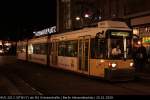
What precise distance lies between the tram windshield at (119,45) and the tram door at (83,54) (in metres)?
2.26

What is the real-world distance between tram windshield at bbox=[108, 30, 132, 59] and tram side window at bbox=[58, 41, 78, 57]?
15.0 ft

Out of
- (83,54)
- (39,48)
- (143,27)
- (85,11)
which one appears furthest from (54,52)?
(85,11)

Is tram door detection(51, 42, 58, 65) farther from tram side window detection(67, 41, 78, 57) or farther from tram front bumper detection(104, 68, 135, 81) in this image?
tram front bumper detection(104, 68, 135, 81)

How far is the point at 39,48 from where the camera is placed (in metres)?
34.5

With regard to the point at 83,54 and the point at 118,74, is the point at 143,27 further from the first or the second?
the point at 118,74

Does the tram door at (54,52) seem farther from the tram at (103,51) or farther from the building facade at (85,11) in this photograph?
the tram at (103,51)

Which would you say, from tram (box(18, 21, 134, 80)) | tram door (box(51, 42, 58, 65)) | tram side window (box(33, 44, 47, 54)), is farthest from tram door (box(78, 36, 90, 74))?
tram side window (box(33, 44, 47, 54))

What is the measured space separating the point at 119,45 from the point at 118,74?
1.52 metres

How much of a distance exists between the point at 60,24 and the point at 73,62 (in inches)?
1360

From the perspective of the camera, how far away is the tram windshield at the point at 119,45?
1839 cm

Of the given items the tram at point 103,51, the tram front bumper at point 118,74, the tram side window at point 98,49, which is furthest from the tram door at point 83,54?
the tram front bumper at point 118,74

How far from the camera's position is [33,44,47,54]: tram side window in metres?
32.1

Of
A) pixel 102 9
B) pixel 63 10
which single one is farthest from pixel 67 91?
pixel 63 10

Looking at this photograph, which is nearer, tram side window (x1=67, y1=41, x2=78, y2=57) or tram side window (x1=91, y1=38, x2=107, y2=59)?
tram side window (x1=91, y1=38, x2=107, y2=59)
